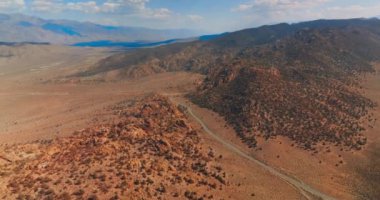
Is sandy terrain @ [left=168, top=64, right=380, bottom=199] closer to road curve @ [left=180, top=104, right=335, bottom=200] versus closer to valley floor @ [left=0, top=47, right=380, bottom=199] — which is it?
valley floor @ [left=0, top=47, right=380, bottom=199]

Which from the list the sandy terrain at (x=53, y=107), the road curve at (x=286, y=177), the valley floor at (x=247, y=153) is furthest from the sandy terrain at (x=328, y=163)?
the sandy terrain at (x=53, y=107)

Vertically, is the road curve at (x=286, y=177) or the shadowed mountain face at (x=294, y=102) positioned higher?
the shadowed mountain face at (x=294, y=102)

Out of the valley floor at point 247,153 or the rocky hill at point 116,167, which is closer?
the rocky hill at point 116,167

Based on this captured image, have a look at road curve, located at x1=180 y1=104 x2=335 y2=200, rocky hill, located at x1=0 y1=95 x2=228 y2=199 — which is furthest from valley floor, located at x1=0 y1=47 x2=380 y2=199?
rocky hill, located at x1=0 y1=95 x2=228 y2=199

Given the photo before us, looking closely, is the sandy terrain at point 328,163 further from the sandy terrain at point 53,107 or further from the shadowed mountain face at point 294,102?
the sandy terrain at point 53,107

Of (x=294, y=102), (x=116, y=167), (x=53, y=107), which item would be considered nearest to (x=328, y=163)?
(x=294, y=102)

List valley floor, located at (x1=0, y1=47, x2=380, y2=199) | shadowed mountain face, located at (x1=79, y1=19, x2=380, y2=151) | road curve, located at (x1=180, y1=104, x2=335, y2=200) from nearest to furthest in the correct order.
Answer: road curve, located at (x1=180, y1=104, x2=335, y2=200)
valley floor, located at (x1=0, y1=47, x2=380, y2=199)
shadowed mountain face, located at (x1=79, y1=19, x2=380, y2=151)

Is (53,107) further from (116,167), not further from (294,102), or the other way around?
(116,167)

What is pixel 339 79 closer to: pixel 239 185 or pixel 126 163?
pixel 239 185

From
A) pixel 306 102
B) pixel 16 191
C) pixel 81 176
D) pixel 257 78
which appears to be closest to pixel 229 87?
pixel 257 78

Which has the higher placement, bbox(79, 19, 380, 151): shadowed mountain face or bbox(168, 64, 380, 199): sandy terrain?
bbox(79, 19, 380, 151): shadowed mountain face
